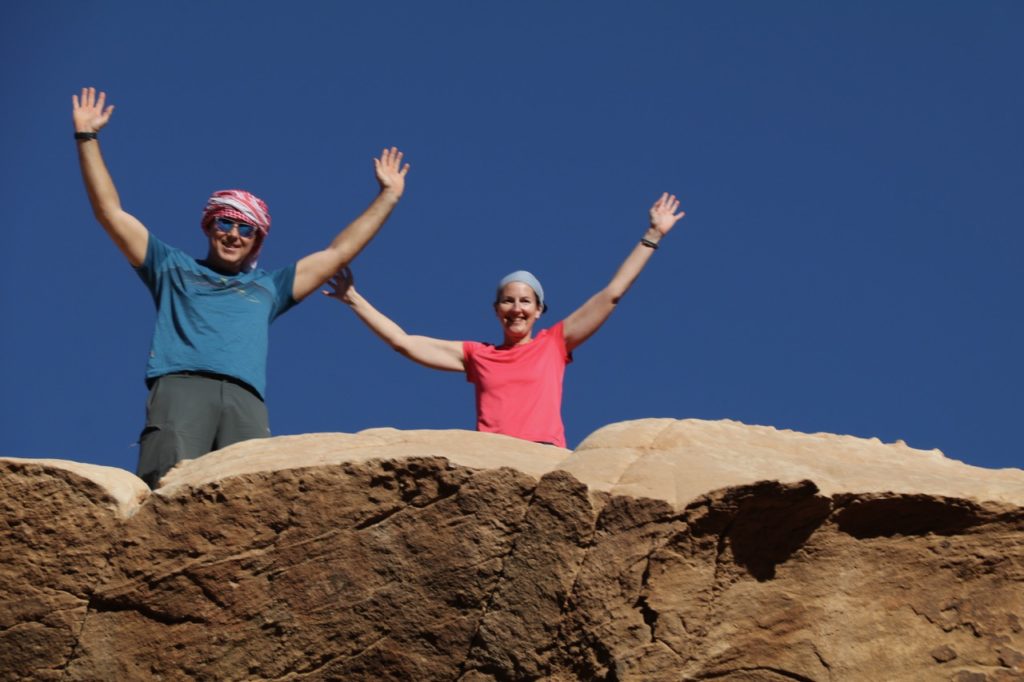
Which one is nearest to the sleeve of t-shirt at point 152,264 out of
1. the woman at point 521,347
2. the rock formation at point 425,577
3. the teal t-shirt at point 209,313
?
the teal t-shirt at point 209,313

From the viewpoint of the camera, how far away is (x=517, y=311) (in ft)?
28.0

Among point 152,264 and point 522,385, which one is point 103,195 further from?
point 522,385

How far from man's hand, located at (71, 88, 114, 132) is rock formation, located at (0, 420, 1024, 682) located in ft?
7.55

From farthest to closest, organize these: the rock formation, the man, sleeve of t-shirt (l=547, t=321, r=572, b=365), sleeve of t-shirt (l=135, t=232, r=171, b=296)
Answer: sleeve of t-shirt (l=547, t=321, r=572, b=365) < sleeve of t-shirt (l=135, t=232, r=171, b=296) < the man < the rock formation

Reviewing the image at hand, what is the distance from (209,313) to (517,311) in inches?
65.9

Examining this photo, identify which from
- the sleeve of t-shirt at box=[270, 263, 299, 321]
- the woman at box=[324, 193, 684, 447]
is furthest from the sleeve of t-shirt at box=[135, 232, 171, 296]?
the woman at box=[324, 193, 684, 447]

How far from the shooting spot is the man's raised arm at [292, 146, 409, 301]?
8.14 m

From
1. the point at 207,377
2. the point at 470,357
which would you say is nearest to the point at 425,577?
the point at 207,377

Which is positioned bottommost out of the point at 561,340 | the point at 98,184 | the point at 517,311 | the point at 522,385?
the point at 522,385

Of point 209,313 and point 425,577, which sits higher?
point 209,313

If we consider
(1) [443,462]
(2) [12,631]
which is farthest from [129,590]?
(1) [443,462]

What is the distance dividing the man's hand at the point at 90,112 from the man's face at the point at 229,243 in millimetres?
793

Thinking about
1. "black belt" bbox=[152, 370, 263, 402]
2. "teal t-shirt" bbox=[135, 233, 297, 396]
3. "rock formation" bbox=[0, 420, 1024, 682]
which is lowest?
"rock formation" bbox=[0, 420, 1024, 682]

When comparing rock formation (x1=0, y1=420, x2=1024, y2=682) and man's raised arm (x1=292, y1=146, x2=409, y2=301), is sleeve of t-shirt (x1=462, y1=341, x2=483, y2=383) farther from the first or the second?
rock formation (x1=0, y1=420, x2=1024, y2=682)
